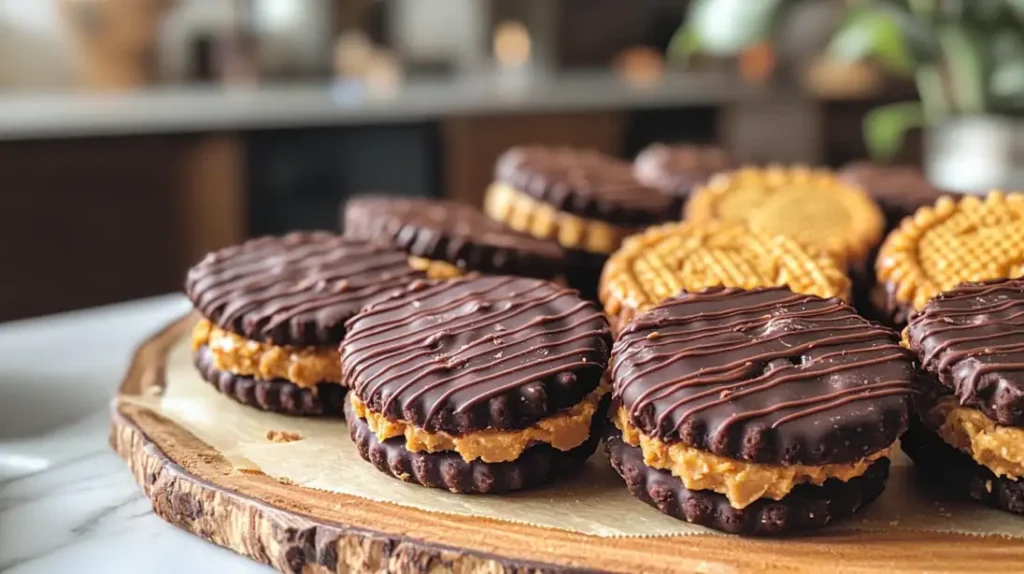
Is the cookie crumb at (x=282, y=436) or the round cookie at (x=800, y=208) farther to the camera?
the round cookie at (x=800, y=208)

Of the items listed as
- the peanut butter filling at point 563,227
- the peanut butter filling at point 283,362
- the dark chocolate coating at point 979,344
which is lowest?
the peanut butter filling at point 283,362

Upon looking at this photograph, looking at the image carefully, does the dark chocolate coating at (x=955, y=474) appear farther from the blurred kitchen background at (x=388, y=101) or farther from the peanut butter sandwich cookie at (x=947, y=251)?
the blurred kitchen background at (x=388, y=101)

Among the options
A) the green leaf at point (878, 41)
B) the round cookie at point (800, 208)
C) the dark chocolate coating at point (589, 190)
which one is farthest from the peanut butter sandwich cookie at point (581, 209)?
the green leaf at point (878, 41)

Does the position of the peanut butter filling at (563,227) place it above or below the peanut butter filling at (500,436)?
above

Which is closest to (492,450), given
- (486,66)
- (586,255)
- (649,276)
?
(649,276)

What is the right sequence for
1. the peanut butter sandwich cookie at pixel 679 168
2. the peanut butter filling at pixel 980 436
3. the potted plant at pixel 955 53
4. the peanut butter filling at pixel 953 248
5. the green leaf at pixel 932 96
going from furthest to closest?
1. the green leaf at pixel 932 96
2. the potted plant at pixel 955 53
3. the peanut butter sandwich cookie at pixel 679 168
4. the peanut butter filling at pixel 953 248
5. the peanut butter filling at pixel 980 436

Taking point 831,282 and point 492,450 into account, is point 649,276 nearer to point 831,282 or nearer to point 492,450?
point 831,282

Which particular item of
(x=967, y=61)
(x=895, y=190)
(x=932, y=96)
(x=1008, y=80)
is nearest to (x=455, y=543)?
(x=895, y=190)
